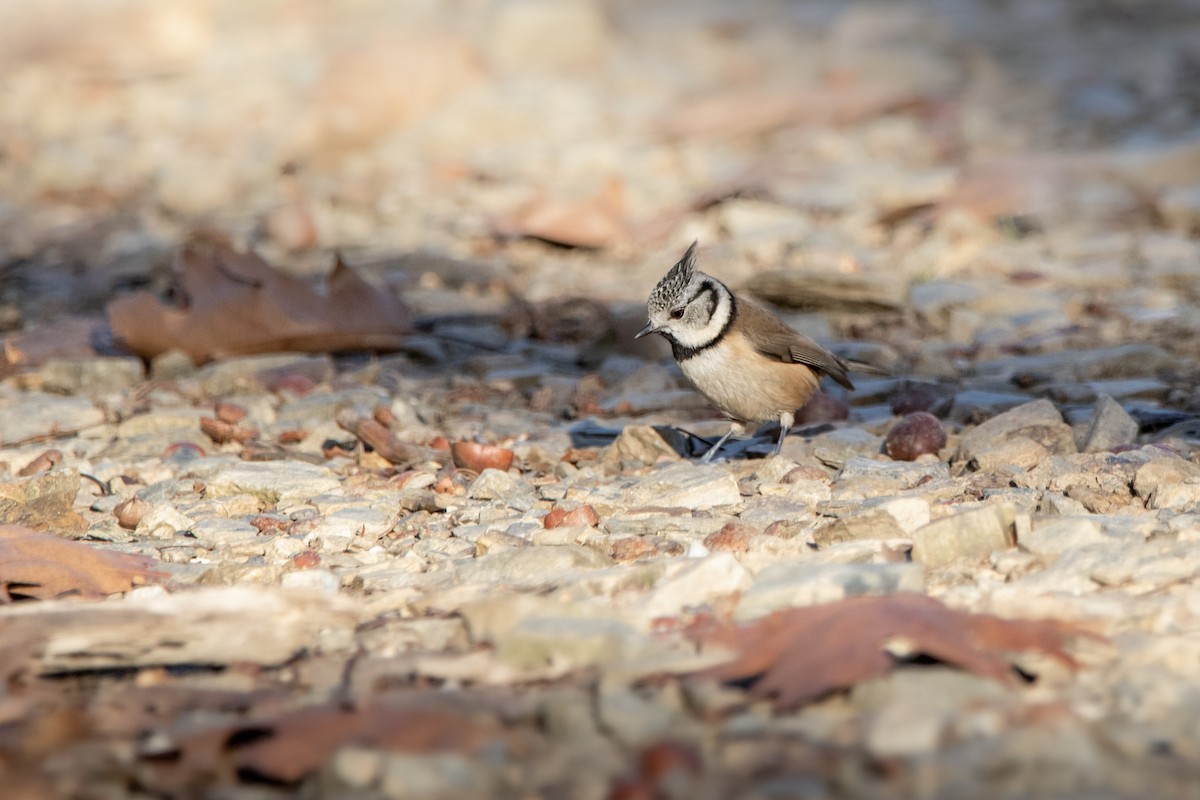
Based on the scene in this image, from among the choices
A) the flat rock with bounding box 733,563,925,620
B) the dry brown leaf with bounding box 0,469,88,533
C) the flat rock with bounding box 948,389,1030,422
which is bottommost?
the flat rock with bounding box 948,389,1030,422

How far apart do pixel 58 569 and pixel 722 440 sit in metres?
2.62

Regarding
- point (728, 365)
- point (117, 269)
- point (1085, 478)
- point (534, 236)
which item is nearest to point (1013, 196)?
point (534, 236)

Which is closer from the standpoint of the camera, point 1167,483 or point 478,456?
point 1167,483

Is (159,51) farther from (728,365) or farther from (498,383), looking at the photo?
(728,365)

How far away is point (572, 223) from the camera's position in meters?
8.52

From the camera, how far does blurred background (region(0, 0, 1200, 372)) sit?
7.78 meters

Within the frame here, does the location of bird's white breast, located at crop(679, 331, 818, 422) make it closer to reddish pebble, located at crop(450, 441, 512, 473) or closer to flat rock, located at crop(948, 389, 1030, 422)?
flat rock, located at crop(948, 389, 1030, 422)

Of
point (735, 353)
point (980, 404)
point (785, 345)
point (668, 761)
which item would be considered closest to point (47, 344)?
point (735, 353)

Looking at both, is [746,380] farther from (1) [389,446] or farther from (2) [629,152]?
(2) [629,152]

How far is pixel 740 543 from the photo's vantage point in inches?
154

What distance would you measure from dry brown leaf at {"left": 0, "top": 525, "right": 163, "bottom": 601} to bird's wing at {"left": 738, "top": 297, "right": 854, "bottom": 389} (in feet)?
8.94

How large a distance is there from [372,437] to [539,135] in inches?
248

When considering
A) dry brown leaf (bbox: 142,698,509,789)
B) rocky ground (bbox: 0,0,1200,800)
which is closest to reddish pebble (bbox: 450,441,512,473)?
rocky ground (bbox: 0,0,1200,800)

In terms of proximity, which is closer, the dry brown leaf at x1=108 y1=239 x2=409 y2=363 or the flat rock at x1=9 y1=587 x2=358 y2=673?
the flat rock at x1=9 y1=587 x2=358 y2=673
